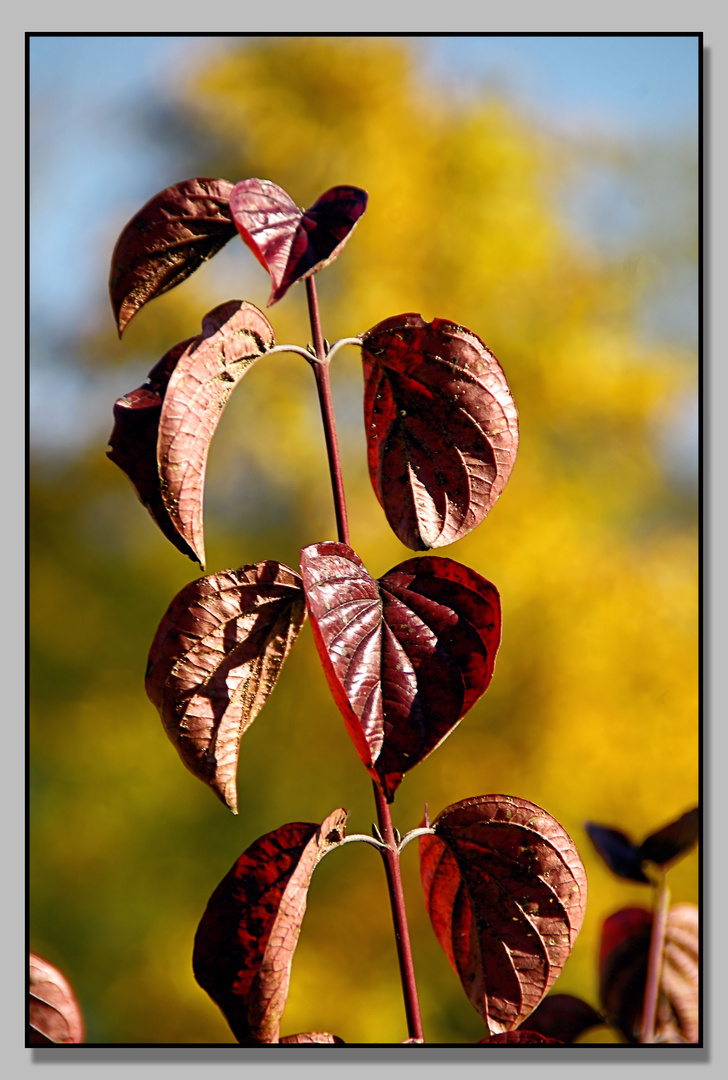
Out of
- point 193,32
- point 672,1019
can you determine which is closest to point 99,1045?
point 672,1019

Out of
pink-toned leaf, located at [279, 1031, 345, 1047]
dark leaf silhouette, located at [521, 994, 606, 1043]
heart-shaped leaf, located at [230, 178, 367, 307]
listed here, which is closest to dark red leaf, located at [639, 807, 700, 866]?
dark leaf silhouette, located at [521, 994, 606, 1043]

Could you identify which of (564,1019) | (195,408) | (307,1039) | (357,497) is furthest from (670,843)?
(357,497)

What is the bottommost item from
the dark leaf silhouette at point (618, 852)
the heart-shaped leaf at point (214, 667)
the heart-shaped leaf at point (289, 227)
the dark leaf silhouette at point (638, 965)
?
the dark leaf silhouette at point (638, 965)

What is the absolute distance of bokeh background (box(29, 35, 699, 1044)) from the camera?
1413 mm

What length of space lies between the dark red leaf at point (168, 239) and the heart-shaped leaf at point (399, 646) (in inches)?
8.6

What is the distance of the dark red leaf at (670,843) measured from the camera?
0.63m

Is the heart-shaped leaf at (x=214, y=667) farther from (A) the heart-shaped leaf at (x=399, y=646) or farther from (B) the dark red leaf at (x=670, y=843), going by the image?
(B) the dark red leaf at (x=670, y=843)

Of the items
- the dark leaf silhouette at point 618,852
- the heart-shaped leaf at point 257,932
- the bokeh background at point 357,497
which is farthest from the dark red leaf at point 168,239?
the bokeh background at point 357,497

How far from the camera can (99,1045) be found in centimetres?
87

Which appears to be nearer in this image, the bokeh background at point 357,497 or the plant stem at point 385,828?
the plant stem at point 385,828

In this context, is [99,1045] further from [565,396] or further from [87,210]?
[565,396]

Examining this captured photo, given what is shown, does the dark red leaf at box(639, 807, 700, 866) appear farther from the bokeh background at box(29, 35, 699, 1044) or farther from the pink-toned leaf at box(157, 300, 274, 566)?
the bokeh background at box(29, 35, 699, 1044)

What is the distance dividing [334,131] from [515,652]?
1.03 meters

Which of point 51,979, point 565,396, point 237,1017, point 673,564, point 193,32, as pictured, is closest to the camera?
point 237,1017
